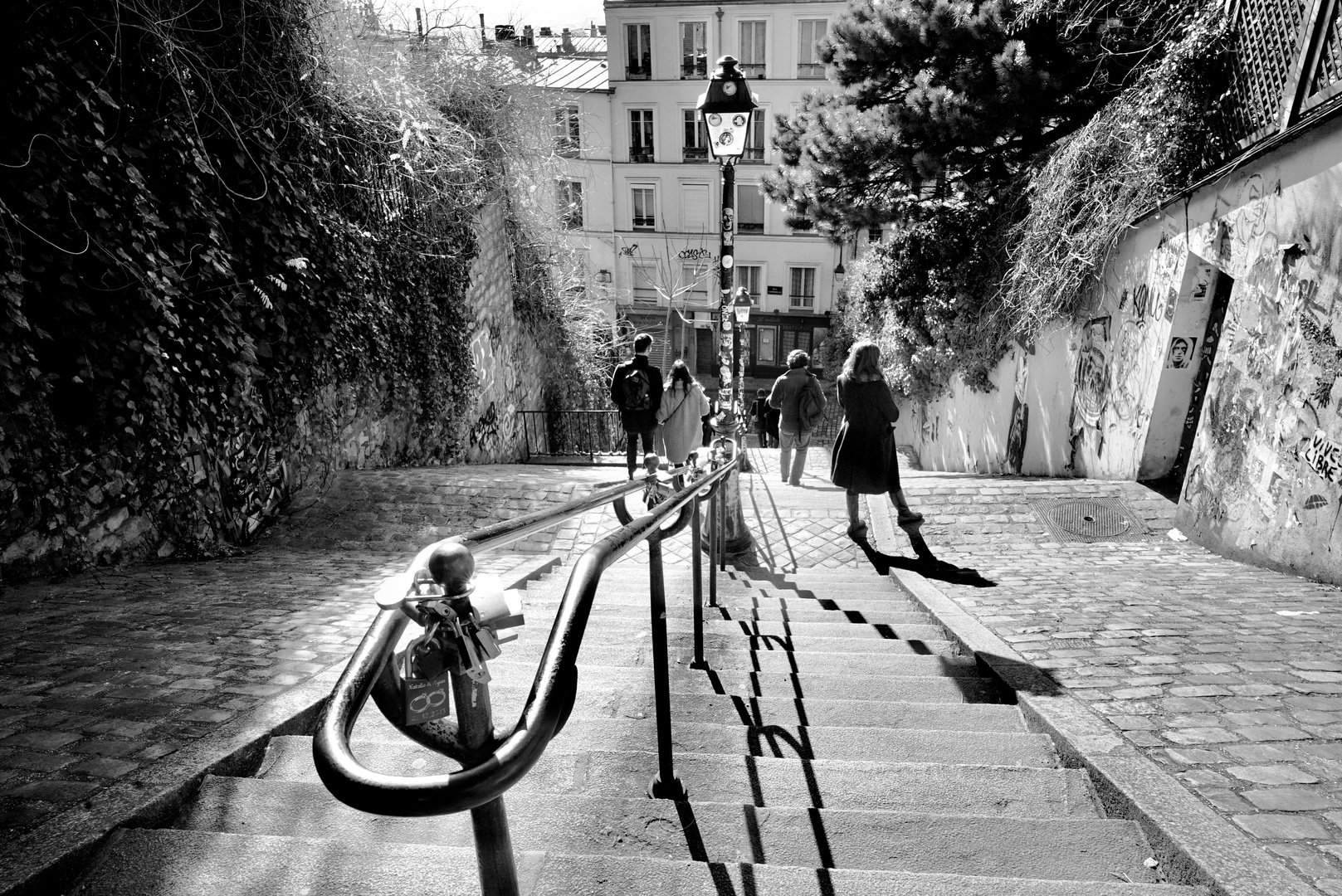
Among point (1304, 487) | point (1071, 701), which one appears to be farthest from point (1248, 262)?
point (1071, 701)

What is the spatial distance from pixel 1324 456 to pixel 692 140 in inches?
1182

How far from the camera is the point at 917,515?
6.95 m

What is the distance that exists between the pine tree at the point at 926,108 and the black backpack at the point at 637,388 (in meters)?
4.76

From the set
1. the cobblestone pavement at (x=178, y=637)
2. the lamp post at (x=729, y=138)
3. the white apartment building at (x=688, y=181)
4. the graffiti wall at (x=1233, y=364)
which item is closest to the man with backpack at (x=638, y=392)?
the lamp post at (x=729, y=138)

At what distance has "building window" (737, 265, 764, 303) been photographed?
3322cm

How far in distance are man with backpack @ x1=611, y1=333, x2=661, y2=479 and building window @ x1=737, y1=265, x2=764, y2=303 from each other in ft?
82.4

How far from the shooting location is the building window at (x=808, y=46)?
29781mm

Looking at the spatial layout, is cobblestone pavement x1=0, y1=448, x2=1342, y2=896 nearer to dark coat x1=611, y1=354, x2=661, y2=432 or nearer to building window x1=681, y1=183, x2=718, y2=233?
dark coat x1=611, y1=354, x2=661, y2=432

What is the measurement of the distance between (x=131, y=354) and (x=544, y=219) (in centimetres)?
939

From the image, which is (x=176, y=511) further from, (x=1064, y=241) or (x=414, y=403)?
(x=1064, y=241)

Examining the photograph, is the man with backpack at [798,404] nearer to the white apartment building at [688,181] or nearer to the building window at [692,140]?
the white apartment building at [688,181]

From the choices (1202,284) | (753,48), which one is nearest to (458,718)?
(1202,284)

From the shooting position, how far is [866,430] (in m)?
6.50

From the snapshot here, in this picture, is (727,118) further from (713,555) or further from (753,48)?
(753,48)
